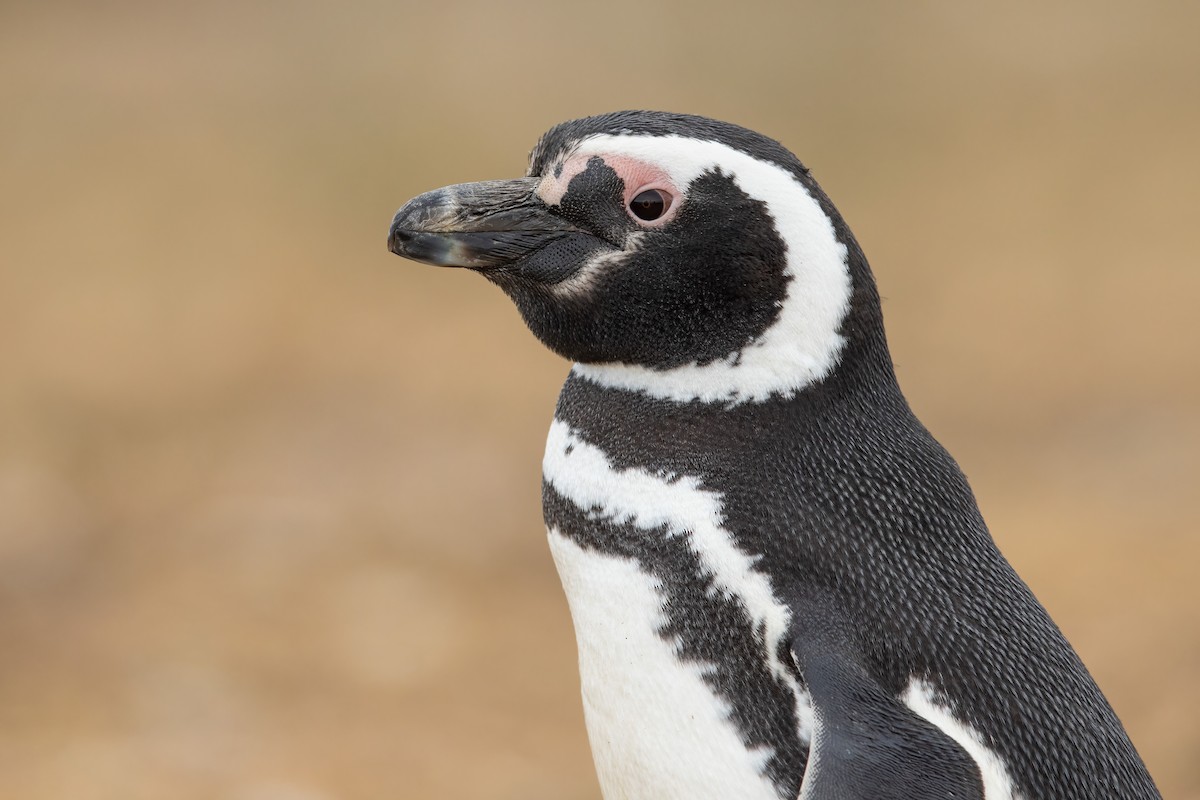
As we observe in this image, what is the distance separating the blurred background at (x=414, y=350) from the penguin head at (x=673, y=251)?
2389 millimetres

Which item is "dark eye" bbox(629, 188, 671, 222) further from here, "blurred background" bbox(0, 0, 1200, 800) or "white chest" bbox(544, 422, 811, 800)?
"blurred background" bbox(0, 0, 1200, 800)

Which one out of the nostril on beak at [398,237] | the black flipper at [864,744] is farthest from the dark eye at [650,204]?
the black flipper at [864,744]

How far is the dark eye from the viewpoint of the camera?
1.42m

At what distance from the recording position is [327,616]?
14.6ft

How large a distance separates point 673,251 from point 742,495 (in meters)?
0.26

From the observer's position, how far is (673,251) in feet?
4.65

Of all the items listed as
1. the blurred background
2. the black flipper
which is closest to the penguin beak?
the black flipper

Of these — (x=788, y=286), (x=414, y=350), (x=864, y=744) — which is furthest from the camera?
(x=414, y=350)

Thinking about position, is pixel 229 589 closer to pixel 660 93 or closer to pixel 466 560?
pixel 466 560

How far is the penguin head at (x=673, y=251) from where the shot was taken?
1410 mm

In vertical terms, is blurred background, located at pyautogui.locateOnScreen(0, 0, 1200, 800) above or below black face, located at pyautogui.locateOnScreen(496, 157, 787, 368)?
above

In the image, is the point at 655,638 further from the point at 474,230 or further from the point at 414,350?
the point at 414,350

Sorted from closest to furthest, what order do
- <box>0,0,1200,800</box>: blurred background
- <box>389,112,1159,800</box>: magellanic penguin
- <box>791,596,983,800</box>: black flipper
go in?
<box>791,596,983,800</box>: black flipper, <box>389,112,1159,800</box>: magellanic penguin, <box>0,0,1200,800</box>: blurred background

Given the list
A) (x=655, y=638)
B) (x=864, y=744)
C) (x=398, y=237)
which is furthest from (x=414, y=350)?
(x=864, y=744)
